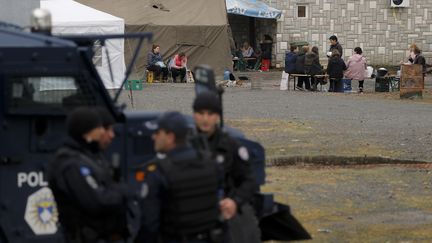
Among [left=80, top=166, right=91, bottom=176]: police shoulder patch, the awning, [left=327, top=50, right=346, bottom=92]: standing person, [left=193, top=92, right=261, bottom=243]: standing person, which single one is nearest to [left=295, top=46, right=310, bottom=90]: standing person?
[left=327, top=50, right=346, bottom=92]: standing person

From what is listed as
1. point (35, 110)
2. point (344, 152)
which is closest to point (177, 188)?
point (35, 110)

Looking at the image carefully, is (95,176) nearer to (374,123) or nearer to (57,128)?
(57,128)

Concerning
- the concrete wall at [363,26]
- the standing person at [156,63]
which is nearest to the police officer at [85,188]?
the standing person at [156,63]

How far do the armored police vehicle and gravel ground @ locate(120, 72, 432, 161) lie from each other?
7512 millimetres

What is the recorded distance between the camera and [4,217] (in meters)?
7.23

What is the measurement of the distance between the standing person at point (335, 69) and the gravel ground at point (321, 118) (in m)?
0.76

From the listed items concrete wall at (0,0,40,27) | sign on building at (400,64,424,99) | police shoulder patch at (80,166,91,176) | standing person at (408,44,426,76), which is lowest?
sign on building at (400,64,424,99)

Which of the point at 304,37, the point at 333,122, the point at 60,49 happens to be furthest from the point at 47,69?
the point at 304,37

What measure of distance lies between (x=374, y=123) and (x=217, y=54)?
17446 millimetres

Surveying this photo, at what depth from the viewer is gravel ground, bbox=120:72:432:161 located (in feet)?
51.2

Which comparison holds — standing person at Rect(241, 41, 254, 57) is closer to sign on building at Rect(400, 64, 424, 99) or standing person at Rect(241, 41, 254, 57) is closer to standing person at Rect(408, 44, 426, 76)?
standing person at Rect(408, 44, 426, 76)

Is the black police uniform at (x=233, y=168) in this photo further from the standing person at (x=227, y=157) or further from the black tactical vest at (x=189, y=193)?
the black tactical vest at (x=189, y=193)

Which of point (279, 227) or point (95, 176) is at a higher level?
point (95, 176)

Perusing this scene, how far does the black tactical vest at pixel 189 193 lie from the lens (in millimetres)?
5848
